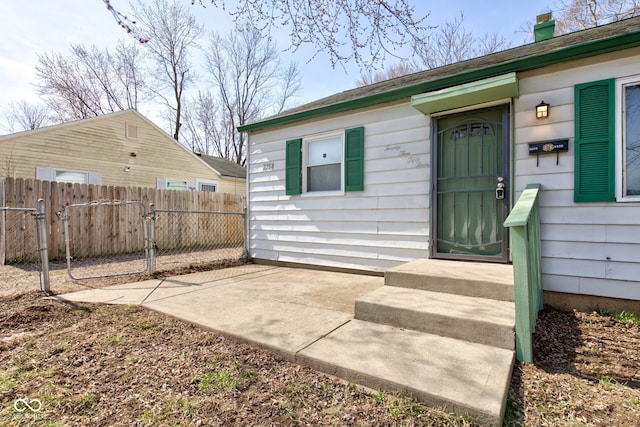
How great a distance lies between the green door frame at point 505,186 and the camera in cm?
354

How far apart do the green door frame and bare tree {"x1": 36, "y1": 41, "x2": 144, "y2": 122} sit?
18862 mm

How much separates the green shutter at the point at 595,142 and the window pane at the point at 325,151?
3.07 meters

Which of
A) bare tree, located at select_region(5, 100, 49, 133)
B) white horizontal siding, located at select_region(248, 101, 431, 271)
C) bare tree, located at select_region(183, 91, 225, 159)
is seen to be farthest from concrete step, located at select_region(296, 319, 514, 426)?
bare tree, located at select_region(5, 100, 49, 133)

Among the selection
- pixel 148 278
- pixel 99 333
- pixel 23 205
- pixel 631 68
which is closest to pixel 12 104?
pixel 23 205

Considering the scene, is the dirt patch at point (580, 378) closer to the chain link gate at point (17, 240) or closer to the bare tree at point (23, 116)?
the chain link gate at point (17, 240)

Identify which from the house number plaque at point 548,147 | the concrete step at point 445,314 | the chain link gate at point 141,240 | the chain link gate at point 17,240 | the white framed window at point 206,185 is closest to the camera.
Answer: the concrete step at point 445,314

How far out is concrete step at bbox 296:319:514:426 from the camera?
61.5 inches

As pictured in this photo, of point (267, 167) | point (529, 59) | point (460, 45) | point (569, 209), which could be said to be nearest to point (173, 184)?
point (267, 167)

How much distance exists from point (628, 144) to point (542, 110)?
0.83 m

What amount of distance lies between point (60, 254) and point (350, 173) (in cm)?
655

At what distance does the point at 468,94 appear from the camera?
3.49 metres

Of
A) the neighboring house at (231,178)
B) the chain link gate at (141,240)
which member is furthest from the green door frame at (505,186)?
the neighboring house at (231,178)

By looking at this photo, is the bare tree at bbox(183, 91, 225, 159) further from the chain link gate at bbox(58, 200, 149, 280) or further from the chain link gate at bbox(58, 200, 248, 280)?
the chain link gate at bbox(58, 200, 149, 280)

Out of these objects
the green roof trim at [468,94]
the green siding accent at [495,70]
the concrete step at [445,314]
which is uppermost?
the green siding accent at [495,70]
